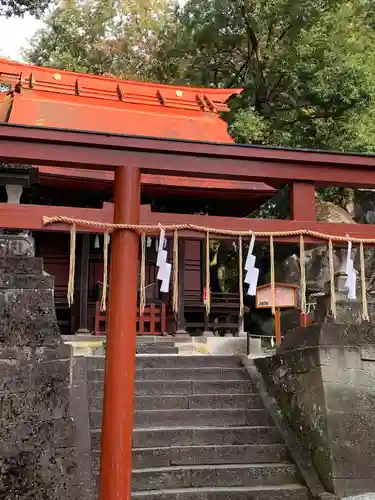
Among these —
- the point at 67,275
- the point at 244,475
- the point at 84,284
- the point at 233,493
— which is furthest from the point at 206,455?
the point at 67,275

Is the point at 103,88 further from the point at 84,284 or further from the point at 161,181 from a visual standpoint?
the point at 84,284

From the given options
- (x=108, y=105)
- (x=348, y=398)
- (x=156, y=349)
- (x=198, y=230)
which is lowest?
(x=348, y=398)

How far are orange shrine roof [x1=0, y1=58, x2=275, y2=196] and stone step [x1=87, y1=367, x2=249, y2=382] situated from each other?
4.45m

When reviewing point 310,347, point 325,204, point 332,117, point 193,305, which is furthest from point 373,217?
point 310,347

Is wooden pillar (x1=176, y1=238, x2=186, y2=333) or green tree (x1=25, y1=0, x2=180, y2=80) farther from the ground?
green tree (x1=25, y1=0, x2=180, y2=80)

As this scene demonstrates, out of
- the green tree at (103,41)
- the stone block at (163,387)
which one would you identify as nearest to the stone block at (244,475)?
the stone block at (163,387)

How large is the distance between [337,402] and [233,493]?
5.20 feet

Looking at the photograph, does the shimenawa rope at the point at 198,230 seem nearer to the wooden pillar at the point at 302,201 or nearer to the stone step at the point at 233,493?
the wooden pillar at the point at 302,201

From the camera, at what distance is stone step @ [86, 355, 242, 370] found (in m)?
8.30

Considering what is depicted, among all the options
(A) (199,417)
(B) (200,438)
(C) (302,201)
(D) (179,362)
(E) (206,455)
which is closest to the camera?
(C) (302,201)

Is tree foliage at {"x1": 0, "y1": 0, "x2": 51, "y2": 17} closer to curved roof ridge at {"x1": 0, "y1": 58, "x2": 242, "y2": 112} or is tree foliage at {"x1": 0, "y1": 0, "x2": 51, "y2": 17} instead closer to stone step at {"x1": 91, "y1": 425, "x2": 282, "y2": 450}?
curved roof ridge at {"x1": 0, "y1": 58, "x2": 242, "y2": 112}

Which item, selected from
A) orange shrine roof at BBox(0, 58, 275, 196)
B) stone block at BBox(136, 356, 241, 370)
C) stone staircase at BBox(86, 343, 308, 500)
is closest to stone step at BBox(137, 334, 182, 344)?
stone block at BBox(136, 356, 241, 370)

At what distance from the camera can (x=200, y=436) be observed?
6.79 meters

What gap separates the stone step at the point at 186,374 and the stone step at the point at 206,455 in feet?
5.62
